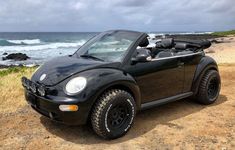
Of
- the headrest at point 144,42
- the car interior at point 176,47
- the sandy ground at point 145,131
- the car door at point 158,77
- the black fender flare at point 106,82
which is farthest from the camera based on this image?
the car interior at point 176,47

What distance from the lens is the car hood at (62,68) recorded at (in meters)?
4.66

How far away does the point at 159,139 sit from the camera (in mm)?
4773

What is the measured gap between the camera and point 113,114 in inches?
186

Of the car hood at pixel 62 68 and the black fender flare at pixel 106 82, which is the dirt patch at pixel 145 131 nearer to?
the black fender flare at pixel 106 82

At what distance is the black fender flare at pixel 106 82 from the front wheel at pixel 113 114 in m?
0.11

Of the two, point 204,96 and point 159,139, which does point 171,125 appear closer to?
point 159,139

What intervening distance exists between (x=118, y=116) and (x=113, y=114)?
14 cm

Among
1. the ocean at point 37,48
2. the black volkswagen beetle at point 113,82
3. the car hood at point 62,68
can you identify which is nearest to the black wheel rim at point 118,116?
the black volkswagen beetle at point 113,82

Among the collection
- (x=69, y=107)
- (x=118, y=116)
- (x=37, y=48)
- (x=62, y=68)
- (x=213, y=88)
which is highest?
(x=62, y=68)

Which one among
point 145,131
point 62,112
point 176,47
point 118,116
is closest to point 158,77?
point 145,131

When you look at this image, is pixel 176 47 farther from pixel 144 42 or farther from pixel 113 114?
pixel 113 114

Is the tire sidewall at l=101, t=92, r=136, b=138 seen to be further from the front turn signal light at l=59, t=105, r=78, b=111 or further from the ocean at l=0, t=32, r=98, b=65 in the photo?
the ocean at l=0, t=32, r=98, b=65

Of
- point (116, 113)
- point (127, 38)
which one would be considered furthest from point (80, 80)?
point (127, 38)

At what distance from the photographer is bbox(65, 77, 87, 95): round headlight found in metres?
4.41
